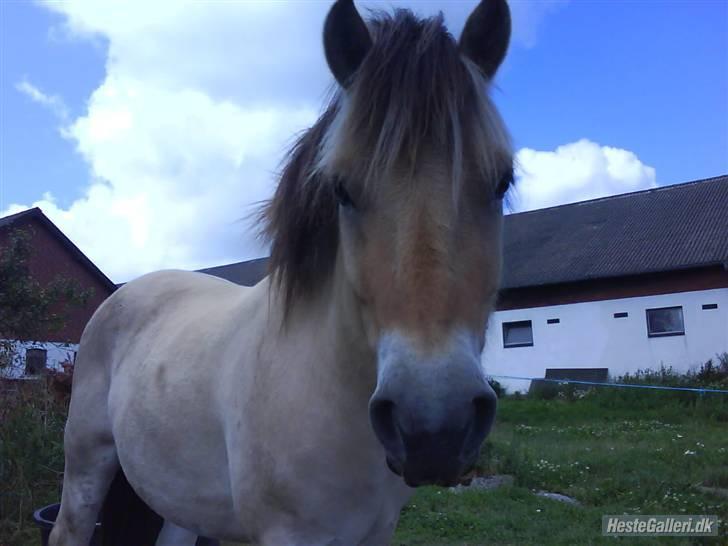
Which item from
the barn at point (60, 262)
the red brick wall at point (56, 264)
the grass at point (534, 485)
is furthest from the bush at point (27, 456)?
the red brick wall at point (56, 264)

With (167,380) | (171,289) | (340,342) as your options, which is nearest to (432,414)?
(340,342)

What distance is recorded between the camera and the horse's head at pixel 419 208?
142 cm

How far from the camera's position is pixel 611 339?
1936cm

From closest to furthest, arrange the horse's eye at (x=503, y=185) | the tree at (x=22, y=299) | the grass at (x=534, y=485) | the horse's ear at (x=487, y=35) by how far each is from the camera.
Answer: the horse's eye at (x=503, y=185), the horse's ear at (x=487, y=35), the grass at (x=534, y=485), the tree at (x=22, y=299)

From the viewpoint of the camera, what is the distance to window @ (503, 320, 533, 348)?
828 inches

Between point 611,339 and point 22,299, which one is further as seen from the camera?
point 611,339

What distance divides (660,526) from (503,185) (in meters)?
4.21

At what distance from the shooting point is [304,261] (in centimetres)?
215

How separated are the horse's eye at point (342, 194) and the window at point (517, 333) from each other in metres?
19.9

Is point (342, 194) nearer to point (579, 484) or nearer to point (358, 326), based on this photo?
point (358, 326)

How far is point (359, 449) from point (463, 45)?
126 cm

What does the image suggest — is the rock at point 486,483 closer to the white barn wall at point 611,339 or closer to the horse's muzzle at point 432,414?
the horse's muzzle at point 432,414

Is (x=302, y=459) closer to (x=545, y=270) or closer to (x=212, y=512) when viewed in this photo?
(x=212, y=512)

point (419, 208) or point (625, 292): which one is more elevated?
point (625, 292)
